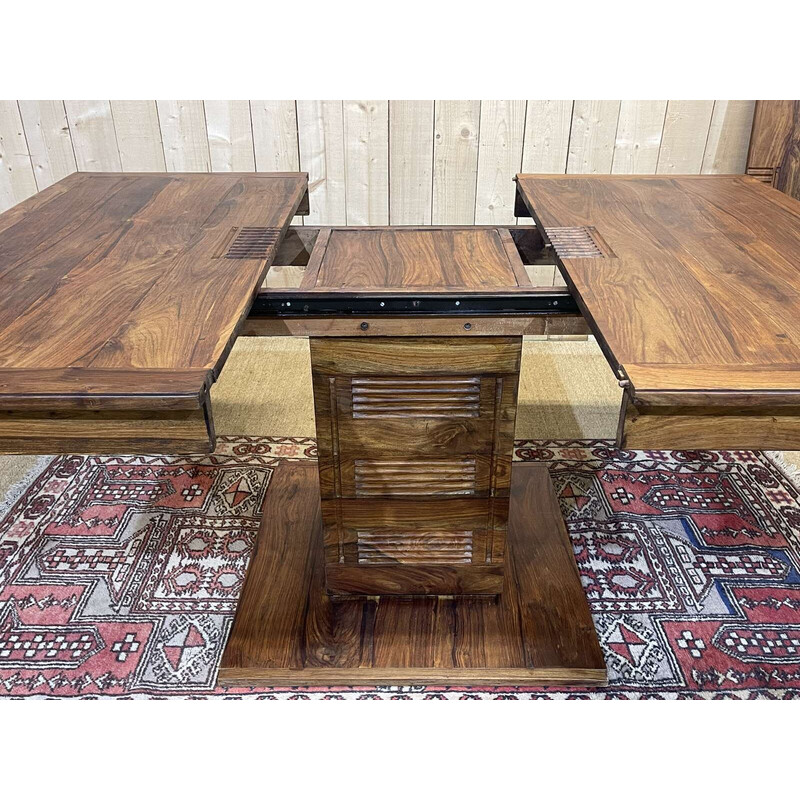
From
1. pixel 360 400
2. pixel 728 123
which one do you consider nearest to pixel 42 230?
pixel 360 400

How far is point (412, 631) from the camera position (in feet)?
5.12

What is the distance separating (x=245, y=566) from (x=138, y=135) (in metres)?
1.82

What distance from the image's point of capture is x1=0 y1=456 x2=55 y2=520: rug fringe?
2.00m

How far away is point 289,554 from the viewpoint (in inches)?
70.4

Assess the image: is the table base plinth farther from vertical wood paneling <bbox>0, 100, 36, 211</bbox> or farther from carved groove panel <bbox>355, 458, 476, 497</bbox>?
vertical wood paneling <bbox>0, 100, 36, 211</bbox>

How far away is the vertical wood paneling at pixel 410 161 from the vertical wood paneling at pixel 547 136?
1.23 feet

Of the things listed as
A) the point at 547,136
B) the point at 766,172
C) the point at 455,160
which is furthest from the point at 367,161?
the point at 766,172

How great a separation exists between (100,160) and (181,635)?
79.2 inches

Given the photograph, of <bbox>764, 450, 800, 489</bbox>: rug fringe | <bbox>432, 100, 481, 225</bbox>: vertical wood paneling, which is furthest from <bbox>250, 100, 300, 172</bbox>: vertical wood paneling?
<bbox>764, 450, 800, 489</bbox>: rug fringe

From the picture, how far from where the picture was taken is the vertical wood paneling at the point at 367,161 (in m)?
2.68

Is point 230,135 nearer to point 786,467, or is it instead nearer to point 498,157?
point 498,157

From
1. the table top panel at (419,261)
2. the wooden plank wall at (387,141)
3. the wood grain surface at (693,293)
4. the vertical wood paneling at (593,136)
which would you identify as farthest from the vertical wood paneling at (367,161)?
the table top panel at (419,261)

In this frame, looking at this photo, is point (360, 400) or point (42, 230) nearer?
point (360, 400)

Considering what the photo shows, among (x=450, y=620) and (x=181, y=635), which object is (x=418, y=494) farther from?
(x=181, y=635)
